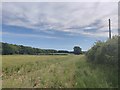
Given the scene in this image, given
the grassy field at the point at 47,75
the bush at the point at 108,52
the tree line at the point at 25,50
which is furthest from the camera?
the tree line at the point at 25,50

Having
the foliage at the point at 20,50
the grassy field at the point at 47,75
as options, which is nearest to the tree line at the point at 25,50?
the foliage at the point at 20,50

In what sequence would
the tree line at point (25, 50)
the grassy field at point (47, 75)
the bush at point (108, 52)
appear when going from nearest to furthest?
the grassy field at point (47, 75), the bush at point (108, 52), the tree line at point (25, 50)

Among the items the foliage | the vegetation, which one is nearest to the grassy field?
the vegetation

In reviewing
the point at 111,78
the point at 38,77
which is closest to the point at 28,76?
the point at 38,77

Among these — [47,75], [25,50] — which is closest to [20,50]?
[25,50]

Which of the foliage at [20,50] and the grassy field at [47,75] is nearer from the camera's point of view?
the grassy field at [47,75]

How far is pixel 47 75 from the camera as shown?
539cm

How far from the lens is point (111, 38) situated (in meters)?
5.32

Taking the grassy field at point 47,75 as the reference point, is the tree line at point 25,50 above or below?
above

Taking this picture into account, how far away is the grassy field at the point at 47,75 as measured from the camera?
468 cm

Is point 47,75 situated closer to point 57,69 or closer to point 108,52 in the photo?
point 57,69

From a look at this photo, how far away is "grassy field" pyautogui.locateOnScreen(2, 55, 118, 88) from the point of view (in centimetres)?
468

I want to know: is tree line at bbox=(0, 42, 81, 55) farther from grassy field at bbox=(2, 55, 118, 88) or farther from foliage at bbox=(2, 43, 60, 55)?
grassy field at bbox=(2, 55, 118, 88)

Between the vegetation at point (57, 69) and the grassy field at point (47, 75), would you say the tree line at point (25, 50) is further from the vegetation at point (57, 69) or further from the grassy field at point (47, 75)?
the grassy field at point (47, 75)
